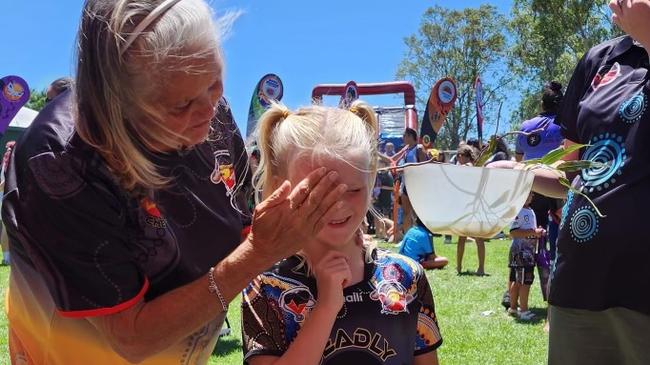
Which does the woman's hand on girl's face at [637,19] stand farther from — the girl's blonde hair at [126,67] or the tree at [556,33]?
the tree at [556,33]

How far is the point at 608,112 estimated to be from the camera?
1.59 meters

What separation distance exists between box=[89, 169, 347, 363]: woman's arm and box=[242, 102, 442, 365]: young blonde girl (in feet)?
0.76

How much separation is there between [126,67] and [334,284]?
2.09 ft

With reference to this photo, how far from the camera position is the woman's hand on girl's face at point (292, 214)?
1130mm

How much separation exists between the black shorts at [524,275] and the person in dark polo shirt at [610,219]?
12.0 ft

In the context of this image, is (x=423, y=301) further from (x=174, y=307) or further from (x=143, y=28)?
(x=143, y=28)

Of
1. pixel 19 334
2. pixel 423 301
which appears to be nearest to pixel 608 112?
pixel 423 301

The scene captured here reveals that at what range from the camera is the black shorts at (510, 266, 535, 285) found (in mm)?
5252

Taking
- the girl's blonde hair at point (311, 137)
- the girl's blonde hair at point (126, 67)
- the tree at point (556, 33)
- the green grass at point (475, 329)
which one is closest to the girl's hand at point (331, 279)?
the girl's blonde hair at point (311, 137)

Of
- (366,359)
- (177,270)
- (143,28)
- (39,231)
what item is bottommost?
(366,359)

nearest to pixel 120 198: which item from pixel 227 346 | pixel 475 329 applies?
pixel 227 346

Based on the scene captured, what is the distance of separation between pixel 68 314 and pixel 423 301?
2.90 feet

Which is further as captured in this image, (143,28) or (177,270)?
(177,270)

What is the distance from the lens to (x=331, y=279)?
137 cm
